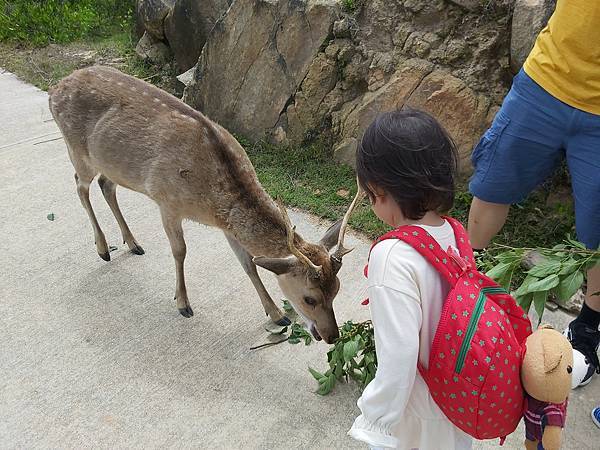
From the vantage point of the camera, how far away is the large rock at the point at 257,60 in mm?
5699

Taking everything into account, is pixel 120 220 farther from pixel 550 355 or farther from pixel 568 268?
pixel 550 355

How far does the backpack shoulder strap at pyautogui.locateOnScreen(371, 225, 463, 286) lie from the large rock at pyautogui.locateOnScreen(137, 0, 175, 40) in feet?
22.4

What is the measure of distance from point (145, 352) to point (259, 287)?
0.83m

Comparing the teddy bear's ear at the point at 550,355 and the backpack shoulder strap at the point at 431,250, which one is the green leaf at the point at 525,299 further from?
the backpack shoulder strap at the point at 431,250

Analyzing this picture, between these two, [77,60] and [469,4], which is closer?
[469,4]

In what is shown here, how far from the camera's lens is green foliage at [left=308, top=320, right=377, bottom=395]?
308cm

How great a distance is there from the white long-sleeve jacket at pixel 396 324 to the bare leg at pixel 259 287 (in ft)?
6.91

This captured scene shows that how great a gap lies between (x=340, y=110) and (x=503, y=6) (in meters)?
1.69

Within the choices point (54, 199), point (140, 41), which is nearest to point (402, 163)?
point (54, 199)

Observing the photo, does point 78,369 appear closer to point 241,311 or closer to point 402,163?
point 241,311

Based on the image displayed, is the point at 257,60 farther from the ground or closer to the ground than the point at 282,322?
farther from the ground

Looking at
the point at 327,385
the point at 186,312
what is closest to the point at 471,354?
the point at 327,385

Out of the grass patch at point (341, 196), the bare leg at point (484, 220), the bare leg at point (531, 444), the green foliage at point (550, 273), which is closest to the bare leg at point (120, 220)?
the grass patch at point (341, 196)

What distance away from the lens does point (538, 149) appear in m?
3.00
